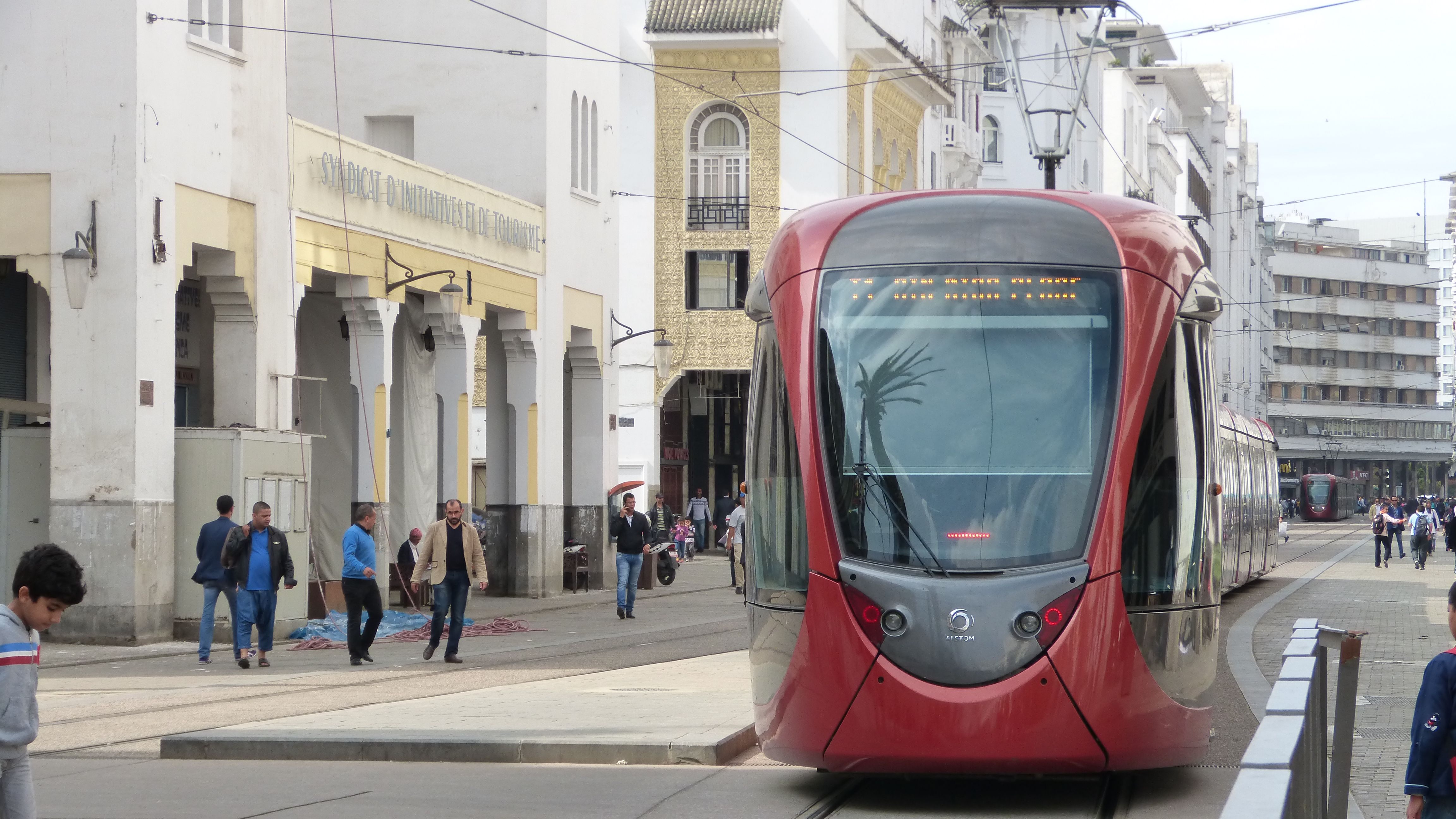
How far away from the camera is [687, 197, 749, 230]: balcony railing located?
52.1 meters

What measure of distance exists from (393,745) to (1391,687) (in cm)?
896

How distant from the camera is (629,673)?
57.7 feet

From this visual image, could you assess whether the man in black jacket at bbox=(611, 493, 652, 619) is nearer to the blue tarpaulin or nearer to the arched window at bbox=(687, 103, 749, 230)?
the blue tarpaulin

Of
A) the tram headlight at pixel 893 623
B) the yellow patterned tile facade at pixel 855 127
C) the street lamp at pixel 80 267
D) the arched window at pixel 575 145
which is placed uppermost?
the yellow patterned tile facade at pixel 855 127

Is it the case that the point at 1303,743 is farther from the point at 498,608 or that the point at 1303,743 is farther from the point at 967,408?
the point at 498,608

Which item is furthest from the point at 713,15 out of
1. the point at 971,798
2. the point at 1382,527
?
the point at 971,798

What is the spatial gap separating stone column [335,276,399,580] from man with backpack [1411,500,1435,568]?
95.6 feet

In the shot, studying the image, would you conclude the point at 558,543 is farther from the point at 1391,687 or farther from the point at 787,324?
the point at 787,324

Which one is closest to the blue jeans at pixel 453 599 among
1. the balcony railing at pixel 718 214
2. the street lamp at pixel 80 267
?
the street lamp at pixel 80 267

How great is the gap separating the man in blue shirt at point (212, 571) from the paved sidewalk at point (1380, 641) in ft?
32.8

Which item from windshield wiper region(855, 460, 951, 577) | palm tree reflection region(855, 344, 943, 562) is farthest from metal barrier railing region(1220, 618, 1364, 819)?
palm tree reflection region(855, 344, 943, 562)

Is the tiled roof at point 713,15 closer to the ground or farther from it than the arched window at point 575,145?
farther from it

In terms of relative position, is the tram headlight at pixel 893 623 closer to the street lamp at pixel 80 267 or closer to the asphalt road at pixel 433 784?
the asphalt road at pixel 433 784

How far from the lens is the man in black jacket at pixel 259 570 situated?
Answer: 19375 mm
